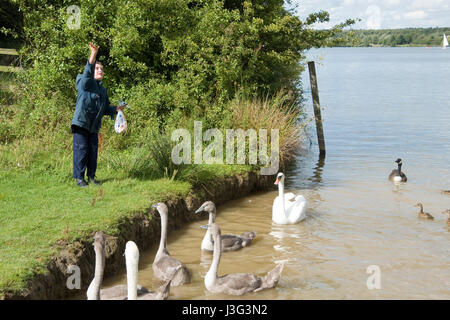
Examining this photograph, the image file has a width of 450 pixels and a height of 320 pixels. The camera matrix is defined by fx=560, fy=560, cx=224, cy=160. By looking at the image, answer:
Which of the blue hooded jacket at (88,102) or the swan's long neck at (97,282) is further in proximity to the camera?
the blue hooded jacket at (88,102)

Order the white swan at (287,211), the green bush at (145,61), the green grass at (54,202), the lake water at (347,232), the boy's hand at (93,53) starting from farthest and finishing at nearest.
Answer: the green bush at (145,61) → the white swan at (287,211) → the boy's hand at (93,53) → the lake water at (347,232) → the green grass at (54,202)

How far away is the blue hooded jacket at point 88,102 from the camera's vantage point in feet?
33.5

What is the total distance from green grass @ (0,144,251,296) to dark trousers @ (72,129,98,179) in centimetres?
33

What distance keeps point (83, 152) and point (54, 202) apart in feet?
4.25

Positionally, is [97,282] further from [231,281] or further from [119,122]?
[119,122]

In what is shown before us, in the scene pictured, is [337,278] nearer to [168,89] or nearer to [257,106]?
[257,106]

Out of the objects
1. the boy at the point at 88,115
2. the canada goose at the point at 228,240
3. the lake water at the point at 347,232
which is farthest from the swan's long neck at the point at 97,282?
the boy at the point at 88,115

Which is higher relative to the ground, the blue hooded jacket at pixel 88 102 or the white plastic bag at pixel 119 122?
the blue hooded jacket at pixel 88 102

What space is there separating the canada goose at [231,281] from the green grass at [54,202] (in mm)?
1747

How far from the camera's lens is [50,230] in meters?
8.24

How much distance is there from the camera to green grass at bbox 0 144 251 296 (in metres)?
7.39

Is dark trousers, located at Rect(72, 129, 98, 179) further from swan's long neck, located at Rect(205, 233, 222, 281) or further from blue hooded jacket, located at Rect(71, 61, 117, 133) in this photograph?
swan's long neck, located at Rect(205, 233, 222, 281)

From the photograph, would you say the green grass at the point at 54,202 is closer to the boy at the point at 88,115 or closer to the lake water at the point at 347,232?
the boy at the point at 88,115

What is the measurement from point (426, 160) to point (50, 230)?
1442 centimetres
